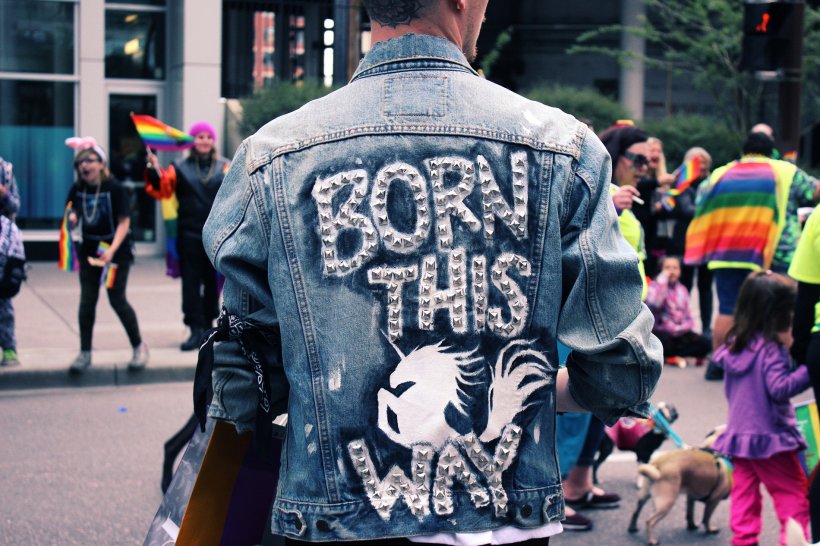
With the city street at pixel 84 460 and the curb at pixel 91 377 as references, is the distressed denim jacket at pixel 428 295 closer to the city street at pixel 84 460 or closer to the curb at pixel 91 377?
the city street at pixel 84 460

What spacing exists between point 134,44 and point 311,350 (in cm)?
1691

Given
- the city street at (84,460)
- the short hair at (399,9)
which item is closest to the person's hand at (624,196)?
the city street at (84,460)

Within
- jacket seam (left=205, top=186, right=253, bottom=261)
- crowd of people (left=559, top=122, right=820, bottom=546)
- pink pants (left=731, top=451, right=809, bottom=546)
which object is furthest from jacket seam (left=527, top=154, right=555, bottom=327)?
pink pants (left=731, top=451, right=809, bottom=546)

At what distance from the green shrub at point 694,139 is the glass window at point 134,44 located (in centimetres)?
839

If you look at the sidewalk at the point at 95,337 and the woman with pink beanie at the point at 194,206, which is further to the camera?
the woman with pink beanie at the point at 194,206

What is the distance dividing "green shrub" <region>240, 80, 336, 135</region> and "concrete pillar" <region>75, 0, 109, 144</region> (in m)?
2.16

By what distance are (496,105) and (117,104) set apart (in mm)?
16504

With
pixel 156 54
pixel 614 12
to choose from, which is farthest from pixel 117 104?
pixel 614 12

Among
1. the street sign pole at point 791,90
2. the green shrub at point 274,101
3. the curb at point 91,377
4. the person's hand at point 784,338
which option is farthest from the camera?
the green shrub at point 274,101

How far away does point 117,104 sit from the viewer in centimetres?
1775

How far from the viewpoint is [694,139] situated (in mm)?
20156

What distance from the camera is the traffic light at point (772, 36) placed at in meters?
11.2

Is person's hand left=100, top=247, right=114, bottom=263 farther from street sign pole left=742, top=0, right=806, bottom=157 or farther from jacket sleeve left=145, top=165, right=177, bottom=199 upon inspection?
street sign pole left=742, top=0, right=806, bottom=157

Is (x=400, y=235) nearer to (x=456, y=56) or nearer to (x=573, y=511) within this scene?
(x=456, y=56)
